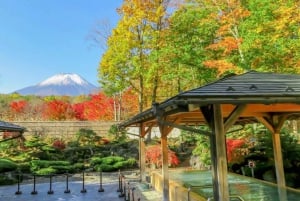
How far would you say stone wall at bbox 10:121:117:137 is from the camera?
19172 mm

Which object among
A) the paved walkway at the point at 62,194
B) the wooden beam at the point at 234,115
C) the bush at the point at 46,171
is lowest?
the paved walkway at the point at 62,194

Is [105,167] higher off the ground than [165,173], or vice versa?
[165,173]

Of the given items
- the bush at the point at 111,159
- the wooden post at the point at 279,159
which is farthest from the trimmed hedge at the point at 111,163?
the wooden post at the point at 279,159

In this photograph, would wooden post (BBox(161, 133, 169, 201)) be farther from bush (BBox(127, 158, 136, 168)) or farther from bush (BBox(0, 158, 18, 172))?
bush (BBox(0, 158, 18, 172))

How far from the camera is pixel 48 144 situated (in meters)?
18.4

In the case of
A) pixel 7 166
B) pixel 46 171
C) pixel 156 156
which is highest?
pixel 156 156

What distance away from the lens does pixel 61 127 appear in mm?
19766

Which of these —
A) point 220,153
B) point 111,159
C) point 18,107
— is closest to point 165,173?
point 220,153

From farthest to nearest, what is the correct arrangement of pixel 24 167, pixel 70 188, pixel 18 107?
pixel 18 107 < pixel 24 167 < pixel 70 188

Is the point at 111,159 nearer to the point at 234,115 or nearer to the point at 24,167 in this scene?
the point at 24,167

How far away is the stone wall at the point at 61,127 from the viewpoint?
1917 centimetres

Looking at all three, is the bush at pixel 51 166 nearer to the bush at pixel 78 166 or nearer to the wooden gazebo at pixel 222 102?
Answer: the bush at pixel 78 166

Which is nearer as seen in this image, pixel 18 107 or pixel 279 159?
pixel 279 159

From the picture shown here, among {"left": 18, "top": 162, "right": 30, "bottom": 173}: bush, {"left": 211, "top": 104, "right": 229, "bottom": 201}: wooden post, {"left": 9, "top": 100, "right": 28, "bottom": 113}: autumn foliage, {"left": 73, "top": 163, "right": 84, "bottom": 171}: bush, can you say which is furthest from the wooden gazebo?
{"left": 9, "top": 100, "right": 28, "bottom": 113}: autumn foliage
